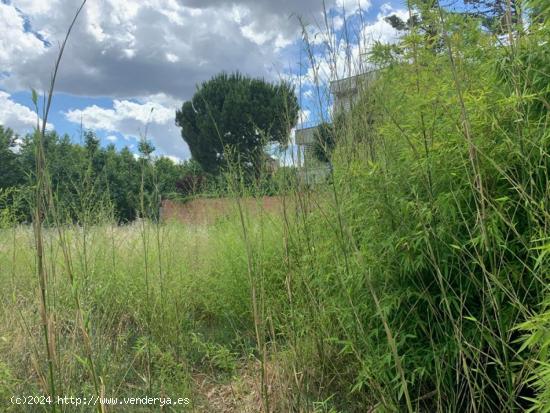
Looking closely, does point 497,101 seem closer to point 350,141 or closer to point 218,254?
point 350,141

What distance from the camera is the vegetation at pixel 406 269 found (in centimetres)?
138

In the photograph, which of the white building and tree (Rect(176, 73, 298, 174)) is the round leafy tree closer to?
the white building

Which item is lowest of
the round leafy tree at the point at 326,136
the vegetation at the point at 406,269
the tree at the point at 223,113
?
the vegetation at the point at 406,269

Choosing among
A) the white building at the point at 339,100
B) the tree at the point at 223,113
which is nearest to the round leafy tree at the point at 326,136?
the white building at the point at 339,100

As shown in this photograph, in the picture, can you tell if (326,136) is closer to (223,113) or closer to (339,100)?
(339,100)

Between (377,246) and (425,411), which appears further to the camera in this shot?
(425,411)

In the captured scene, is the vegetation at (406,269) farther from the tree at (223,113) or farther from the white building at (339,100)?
the tree at (223,113)

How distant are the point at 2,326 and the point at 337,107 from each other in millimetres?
2637

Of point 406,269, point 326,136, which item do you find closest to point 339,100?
point 326,136

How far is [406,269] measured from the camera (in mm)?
1702

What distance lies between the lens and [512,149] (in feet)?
4.87

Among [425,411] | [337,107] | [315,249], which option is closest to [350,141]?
[337,107]

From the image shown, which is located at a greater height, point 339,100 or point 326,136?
point 339,100

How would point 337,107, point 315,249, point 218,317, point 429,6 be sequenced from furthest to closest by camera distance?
1. point 218,317
2. point 337,107
3. point 315,249
4. point 429,6
